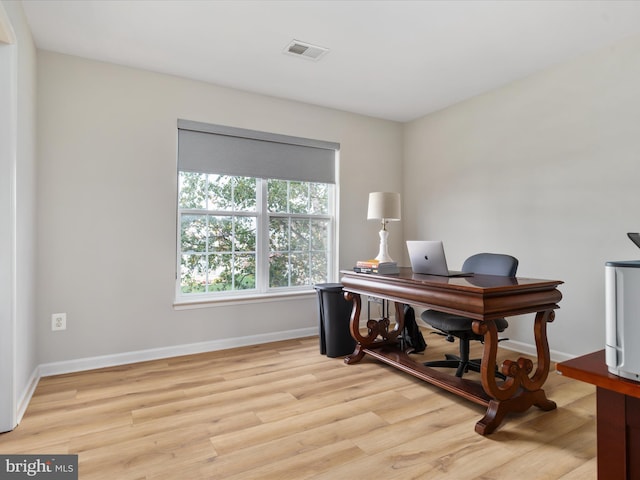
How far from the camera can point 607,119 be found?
113 inches

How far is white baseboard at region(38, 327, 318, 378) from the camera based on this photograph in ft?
9.60

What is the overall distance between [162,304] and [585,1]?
151 inches

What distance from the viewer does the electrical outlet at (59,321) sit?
115 inches

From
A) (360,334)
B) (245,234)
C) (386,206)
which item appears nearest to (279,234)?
(245,234)

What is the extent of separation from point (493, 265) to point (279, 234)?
209 centimetres

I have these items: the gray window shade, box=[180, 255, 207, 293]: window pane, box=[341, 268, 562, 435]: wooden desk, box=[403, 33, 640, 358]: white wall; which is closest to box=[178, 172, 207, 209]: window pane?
the gray window shade

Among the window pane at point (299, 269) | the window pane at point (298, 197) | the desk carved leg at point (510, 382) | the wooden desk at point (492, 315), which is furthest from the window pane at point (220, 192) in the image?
the desk carved leg at point (510, 382)

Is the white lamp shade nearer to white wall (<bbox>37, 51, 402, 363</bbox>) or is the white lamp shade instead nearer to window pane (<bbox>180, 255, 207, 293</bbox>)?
white wall (<bbox>37, 51, 402, 363</bbox>)

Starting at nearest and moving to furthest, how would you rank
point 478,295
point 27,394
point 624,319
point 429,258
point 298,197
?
point 624,319 → point 478,295 → point 27,394 → point 429,258 → point 298,197

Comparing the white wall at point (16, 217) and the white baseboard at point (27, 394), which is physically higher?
the white wall at point (16, 217)

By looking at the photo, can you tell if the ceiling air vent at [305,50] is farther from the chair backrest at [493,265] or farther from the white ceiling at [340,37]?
the chair backrest at [493,265]

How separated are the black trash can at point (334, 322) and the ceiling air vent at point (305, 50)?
6.46 feet

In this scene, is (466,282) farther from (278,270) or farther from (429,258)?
(278,270)

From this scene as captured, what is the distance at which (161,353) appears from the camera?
10.8 ft
